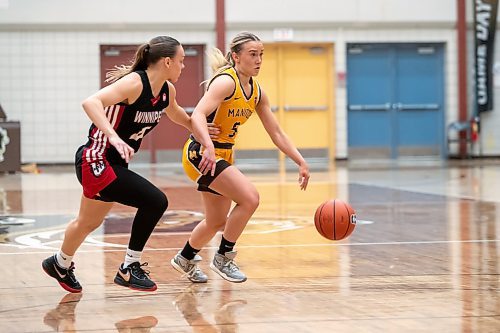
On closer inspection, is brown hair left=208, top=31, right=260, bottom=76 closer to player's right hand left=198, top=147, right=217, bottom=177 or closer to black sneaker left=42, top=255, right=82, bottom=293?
player's right hand left=198, top=147, right=217, bottom=177

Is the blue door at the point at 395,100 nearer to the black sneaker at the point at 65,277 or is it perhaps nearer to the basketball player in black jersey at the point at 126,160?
the basketball player in black jersey at the point at 126,160

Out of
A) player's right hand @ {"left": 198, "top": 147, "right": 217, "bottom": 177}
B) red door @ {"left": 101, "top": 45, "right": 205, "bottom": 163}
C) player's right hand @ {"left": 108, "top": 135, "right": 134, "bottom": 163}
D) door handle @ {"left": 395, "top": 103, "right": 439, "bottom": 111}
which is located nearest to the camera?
player's right hand @ {"left": 108, "top": 135, "right": 134, "bottom": 163}

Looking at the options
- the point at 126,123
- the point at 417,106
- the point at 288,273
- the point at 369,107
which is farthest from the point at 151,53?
the point at 417,106

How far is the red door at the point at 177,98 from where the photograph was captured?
2442 cm

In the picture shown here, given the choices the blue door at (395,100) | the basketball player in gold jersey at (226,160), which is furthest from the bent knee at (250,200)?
the blue door at (395,100)

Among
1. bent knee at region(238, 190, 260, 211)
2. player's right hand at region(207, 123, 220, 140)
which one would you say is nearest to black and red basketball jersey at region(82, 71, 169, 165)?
player's right hand at region(207, 123, 220, 140)

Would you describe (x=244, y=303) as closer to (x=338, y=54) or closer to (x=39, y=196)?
(x=39, y=196)

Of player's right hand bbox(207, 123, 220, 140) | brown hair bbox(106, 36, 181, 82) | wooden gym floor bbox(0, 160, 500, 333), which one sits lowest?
wooden gym floor bbox(0, 160, 500, 333)

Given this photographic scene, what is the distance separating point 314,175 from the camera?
1888cm

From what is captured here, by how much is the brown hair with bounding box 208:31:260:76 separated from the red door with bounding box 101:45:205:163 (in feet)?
59.3

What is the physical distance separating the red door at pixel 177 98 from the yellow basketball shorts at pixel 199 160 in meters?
18.2

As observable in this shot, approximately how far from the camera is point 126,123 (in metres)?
5.63

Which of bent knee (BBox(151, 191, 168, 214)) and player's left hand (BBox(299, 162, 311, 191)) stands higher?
player's left hand (BBox(299, 162, 311, 191))

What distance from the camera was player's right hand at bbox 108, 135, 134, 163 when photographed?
16.9 ft
